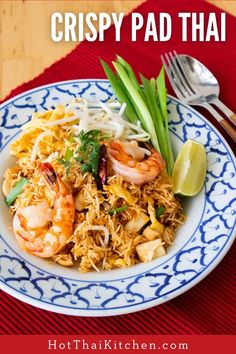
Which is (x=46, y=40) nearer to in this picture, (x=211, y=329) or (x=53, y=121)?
(x=53, y=121)

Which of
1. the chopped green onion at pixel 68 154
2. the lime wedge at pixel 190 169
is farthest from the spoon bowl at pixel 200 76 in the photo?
the chopped green onion at pixel 68 154

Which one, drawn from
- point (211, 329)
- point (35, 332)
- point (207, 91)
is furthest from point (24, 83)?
point (211, 329)

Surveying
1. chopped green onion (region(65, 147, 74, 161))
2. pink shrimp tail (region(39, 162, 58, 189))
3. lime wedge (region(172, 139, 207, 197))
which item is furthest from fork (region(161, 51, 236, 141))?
pink shrimp tail (region(39, 162, 58, 189))

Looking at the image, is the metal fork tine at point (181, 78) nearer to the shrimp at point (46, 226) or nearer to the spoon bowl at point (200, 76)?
the spoon bowl at point (200, 76)

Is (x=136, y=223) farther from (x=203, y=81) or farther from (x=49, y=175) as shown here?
(x=203, y=81)
